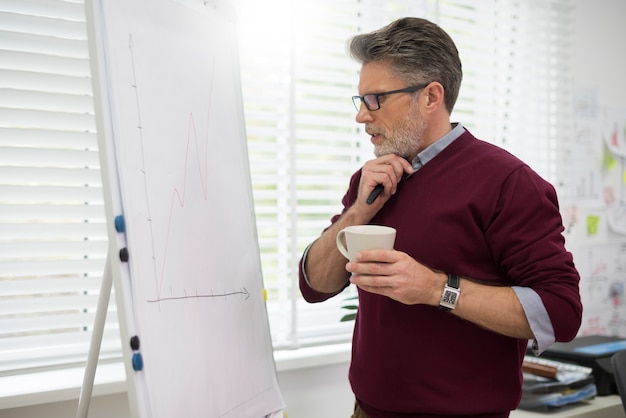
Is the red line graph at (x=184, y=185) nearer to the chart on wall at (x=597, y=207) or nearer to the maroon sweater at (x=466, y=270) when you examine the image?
the maroon sweater at (x=466, y=270)

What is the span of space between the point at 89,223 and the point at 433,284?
1028 millimetres

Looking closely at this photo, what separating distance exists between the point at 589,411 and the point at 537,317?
113 cm

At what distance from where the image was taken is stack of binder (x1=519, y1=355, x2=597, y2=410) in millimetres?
2004

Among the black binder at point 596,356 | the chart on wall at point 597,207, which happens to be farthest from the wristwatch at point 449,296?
the chart on wall at point 597,207

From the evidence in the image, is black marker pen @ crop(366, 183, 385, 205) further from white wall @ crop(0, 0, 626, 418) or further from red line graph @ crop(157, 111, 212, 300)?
white wall @ crop(0, 0, 626, 418)

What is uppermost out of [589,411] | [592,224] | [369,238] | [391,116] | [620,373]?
[391,116]

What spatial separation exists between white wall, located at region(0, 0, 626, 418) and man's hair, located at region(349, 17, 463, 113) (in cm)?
107

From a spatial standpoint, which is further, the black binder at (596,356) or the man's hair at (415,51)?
the black binder at (596,356)

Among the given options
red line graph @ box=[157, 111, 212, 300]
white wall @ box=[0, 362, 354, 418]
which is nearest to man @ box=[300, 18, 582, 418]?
red line graph @ box=[157, 111, 212, 300]

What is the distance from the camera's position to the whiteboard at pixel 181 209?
39.4 inches

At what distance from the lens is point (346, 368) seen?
6.64 ft

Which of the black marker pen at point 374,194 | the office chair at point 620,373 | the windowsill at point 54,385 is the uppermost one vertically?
the black marker pen at point 374,194

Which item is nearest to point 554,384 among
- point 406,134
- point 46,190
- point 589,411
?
point 589,411

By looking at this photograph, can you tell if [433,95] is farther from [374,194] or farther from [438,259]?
[438,259]
